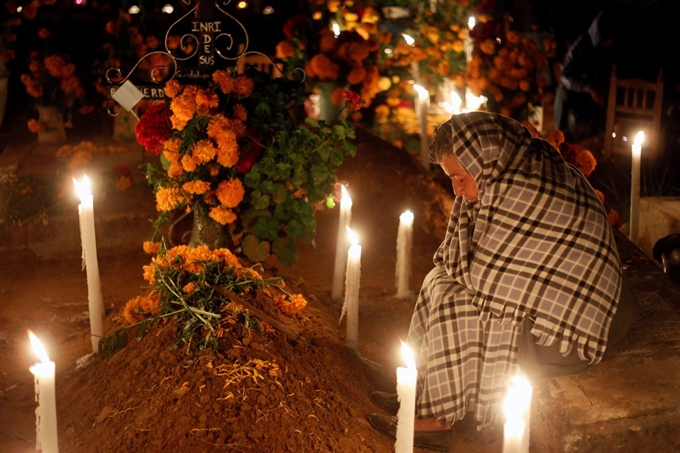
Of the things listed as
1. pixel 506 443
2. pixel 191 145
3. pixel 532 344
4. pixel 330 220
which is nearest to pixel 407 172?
pixel 330 220

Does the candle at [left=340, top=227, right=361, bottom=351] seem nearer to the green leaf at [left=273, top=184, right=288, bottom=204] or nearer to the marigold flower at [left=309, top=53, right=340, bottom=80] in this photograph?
the green leaf at [left=273, top=184, right=288, bottom=204]

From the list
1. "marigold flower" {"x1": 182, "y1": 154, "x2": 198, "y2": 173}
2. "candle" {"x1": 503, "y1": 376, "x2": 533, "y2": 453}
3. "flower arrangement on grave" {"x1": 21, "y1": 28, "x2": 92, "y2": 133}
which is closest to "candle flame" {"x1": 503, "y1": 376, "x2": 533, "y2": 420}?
"candle" {"x1": 503, "y1": 376, "x2": 533, "y2": 453}

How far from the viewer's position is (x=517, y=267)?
332cm

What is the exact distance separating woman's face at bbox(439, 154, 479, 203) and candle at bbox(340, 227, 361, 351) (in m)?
0.90

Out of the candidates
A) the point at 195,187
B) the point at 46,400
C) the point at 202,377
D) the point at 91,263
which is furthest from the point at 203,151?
the point at 46,400

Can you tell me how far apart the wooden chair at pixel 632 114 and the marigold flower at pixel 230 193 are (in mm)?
4199

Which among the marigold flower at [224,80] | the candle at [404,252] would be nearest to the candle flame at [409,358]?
the marigold flower at [224,80]

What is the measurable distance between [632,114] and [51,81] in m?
5.18

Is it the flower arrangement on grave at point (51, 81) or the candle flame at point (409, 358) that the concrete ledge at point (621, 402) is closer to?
the candle flame at point (409, 358)

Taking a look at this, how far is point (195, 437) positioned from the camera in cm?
312

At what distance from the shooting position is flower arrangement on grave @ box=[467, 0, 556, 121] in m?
7.40

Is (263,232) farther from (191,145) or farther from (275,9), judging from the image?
(275,9)

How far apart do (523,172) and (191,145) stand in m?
1.92

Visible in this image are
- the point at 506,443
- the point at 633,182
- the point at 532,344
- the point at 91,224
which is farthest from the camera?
the point at 633,182
